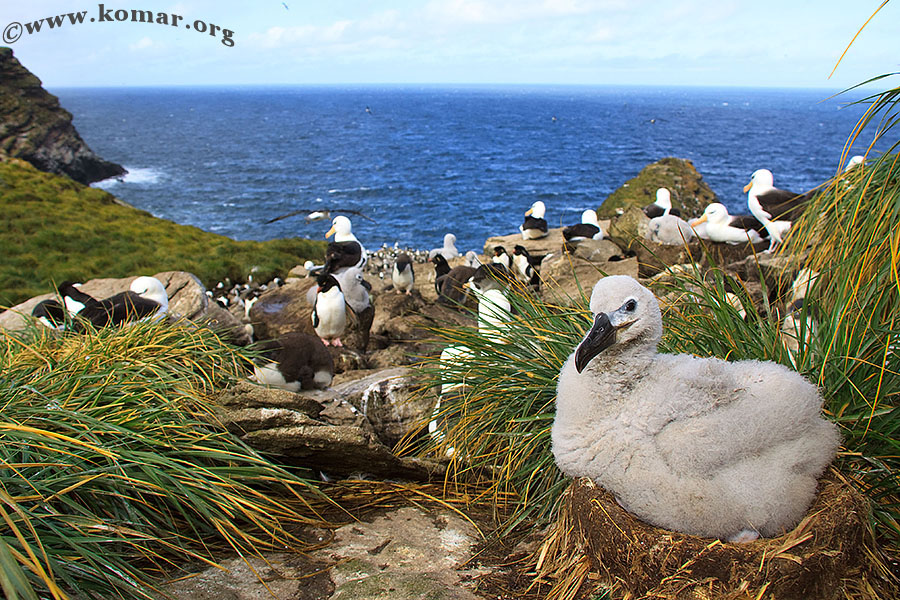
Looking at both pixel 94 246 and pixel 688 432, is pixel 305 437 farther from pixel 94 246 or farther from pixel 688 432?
pixel 94 246

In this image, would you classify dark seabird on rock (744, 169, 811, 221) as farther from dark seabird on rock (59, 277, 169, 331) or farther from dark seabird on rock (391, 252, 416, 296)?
dark seabird on rock (59, 277, 169, 331)

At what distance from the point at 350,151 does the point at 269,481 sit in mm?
88127

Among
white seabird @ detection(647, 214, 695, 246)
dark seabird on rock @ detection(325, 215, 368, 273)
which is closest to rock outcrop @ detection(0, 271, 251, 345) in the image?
dark seabird on rock @ detection(325, 215, 368, 273)

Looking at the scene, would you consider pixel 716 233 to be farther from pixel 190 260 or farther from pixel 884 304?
pixel 190 260

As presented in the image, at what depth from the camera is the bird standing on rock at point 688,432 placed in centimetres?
267

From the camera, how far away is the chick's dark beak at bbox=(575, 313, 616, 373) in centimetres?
274

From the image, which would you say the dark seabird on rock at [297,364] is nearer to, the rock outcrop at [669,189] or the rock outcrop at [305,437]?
the rock outcrop at [305,437]

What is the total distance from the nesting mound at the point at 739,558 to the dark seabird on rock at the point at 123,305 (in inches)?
184

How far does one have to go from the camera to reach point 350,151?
3487 inches

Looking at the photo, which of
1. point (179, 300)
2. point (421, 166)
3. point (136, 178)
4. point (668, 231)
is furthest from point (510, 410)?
point (136, 178)

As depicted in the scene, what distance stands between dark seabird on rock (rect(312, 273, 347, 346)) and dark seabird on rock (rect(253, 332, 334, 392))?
2311 mm

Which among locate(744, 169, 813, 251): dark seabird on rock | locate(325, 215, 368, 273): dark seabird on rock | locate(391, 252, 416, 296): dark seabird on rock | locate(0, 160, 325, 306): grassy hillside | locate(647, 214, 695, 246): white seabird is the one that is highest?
locate(744, 169, 813, 251): dark seabird on rock

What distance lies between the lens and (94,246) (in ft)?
80.8

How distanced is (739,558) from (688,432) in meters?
0.51
